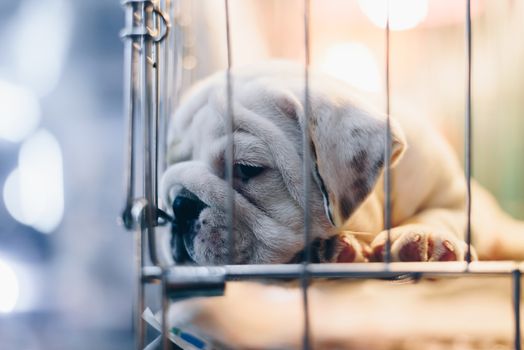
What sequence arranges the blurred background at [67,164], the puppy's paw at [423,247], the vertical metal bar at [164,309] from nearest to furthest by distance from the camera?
the vertical metal bar at [164,309]
the puppy's paw at [423,247]
the blurred background at [67,164]

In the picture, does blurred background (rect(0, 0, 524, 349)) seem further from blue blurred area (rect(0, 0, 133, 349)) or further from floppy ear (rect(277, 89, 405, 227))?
floppy ear (rect(277, 89, 405, 227))

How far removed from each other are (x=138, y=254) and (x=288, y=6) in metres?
0.80

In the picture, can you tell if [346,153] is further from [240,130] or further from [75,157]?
[75,157]

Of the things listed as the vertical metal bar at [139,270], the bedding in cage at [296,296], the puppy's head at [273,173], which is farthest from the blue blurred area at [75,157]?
the vertical metal bar at [139,270]

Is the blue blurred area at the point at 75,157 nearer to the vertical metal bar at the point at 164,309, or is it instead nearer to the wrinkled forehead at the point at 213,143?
the wrinkled forehead at the point at 213,143

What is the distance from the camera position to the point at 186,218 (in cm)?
75

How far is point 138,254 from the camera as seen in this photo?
1.95 feet

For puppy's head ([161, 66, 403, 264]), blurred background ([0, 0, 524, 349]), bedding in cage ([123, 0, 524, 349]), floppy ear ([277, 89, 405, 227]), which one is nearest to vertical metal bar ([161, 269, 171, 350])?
bedding in cage ([123, 0, 524, 349])

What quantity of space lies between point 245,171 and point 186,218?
98 millimetres

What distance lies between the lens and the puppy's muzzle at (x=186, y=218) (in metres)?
0.74

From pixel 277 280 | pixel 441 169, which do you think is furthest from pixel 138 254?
A: pixel 441 169

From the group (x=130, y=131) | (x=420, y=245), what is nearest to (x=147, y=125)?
(x=130, y=131)

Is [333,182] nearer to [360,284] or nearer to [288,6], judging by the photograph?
[360,284]

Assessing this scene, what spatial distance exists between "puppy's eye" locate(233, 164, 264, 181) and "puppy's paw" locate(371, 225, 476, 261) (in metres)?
0.18
